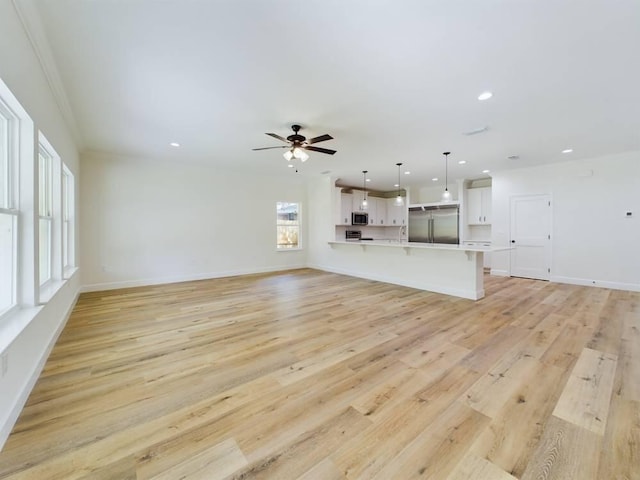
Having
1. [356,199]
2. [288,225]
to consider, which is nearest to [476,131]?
[356,199]

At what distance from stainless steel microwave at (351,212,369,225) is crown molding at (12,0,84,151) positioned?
21.5 ft

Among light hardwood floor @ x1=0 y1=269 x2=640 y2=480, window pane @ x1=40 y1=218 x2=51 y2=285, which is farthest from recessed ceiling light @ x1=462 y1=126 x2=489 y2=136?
window pane @ x1=40 y1=218 x2=51 y2=285

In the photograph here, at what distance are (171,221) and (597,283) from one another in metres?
8.97

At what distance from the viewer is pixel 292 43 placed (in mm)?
2057

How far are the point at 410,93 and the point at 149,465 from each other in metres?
3.60

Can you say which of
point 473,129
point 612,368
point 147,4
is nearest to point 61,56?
point 147,4

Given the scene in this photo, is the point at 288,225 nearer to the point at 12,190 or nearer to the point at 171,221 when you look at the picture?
the point at 171,221

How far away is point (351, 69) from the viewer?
7.81ft

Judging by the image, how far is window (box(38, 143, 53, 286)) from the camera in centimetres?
296

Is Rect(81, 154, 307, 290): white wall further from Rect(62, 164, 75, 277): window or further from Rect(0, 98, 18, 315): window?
Rect(0, 98, 18, 315): window

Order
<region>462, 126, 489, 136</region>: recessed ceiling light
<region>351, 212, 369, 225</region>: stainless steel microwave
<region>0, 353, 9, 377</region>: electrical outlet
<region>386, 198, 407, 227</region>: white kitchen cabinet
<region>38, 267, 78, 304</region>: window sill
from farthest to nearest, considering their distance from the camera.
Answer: <region>386, 198, 407, 227</region>: white kitchen cabinet < <region>351, 212, 369, 225</region>: stainless steel microwave < <region>462, 126, 489, 136</region>: recessed ceiling light < <region>38, 267, 78, 304</region>: window sill < <region>0, 353, 9, 377</region>: electrical outlet

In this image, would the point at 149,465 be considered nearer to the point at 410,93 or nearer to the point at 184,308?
the point at 184,308

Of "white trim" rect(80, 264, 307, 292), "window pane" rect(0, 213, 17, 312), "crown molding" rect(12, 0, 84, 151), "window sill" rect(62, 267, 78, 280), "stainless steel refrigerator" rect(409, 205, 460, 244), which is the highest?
"crown molding" rect(12, 0, 84, 151)

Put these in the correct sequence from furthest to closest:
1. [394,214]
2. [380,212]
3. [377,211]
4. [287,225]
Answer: [394,214] < [380,212] < [377,211] < [287,225]
